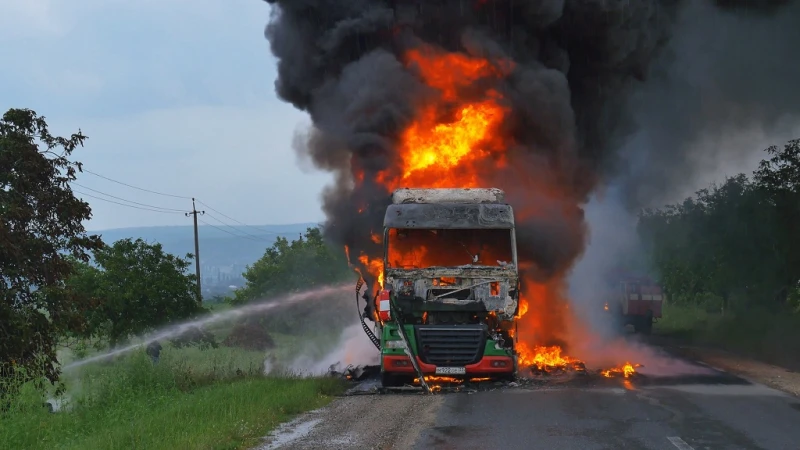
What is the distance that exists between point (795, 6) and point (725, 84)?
354 centimetres

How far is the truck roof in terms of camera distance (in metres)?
15.8

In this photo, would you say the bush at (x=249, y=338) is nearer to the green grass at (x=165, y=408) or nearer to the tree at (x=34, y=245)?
the green grass at (x=165, y=408)

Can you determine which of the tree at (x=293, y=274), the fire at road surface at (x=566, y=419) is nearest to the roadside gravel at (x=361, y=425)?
the fire at road surface at (x=566, y=419)

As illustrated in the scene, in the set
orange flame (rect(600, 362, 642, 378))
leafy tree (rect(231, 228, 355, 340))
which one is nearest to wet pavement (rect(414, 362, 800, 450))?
orange flame (rect(600, 362, 642, 378))

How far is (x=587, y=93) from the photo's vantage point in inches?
947

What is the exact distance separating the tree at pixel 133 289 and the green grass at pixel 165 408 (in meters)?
6.29

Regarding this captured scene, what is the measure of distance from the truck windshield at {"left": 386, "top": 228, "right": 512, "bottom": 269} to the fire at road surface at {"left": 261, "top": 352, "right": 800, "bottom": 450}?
234 centimetres

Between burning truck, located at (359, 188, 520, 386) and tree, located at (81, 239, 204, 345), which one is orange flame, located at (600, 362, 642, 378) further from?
tree, located at (81, 239, 204, 345)

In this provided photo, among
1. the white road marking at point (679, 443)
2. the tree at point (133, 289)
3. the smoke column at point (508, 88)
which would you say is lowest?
Answer: the white road marking at point (679, 443)

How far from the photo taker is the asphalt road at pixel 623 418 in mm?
8945

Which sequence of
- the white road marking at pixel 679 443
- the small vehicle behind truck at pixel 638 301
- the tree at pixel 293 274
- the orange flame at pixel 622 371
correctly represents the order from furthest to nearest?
the tree at pixel 293 274, the small vehicle behind truck at pixel 638 301, the orange flame at pixel 622 371, the white road marking at pixel 679 443

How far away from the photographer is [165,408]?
39.4ft

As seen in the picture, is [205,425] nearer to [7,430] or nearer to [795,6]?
[7,430]

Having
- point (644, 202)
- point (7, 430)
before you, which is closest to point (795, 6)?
point (644, 202)
